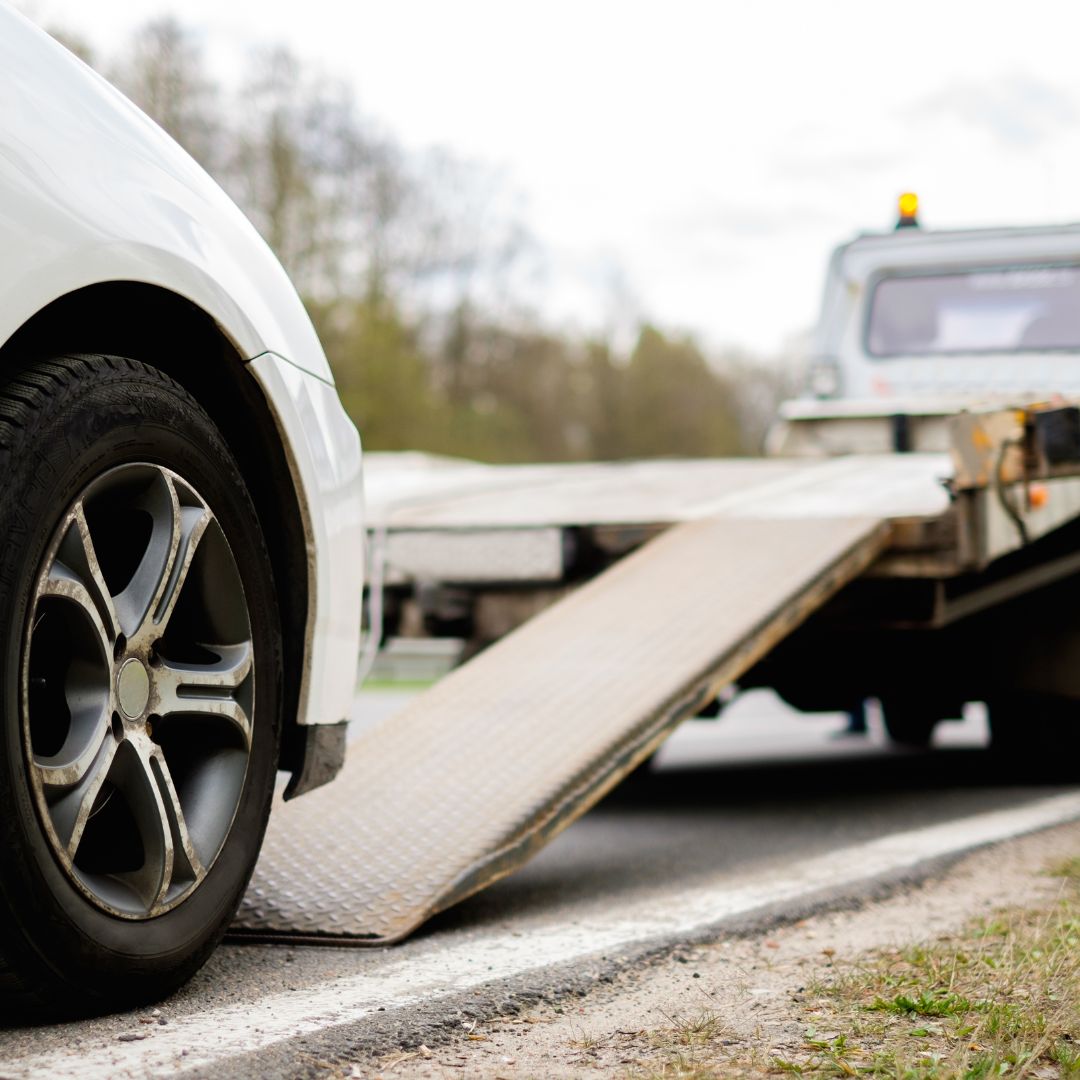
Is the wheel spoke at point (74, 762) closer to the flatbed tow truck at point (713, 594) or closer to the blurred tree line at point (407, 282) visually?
the flatbed tow truck at point (713, 594)

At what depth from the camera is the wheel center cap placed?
2.31 meters

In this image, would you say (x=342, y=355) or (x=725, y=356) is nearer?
(x=342, y=355)

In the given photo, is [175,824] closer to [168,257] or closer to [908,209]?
[168,257]

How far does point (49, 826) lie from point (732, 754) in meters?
6.47

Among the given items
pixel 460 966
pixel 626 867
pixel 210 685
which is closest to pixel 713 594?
pixel 626 867

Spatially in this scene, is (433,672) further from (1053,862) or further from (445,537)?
(1053,862)

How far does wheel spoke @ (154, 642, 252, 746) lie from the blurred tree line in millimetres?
17025

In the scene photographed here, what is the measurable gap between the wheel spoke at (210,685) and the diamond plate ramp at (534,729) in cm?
65

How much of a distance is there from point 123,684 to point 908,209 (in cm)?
715

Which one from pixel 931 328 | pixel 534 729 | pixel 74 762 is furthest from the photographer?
pixel 931 328

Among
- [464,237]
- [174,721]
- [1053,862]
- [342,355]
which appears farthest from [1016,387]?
[464,237]

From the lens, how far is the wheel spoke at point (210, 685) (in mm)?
2410

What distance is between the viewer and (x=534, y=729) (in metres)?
3.83

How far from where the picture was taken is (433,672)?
19297 millimetres
